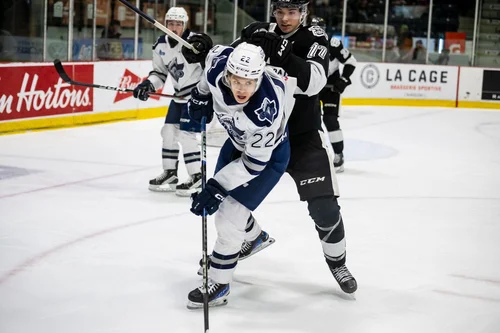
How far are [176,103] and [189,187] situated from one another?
571 millimetres

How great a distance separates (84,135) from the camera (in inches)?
312

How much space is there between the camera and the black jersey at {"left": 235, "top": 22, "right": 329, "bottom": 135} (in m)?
3.29

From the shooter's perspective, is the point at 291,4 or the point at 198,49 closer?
the point at 291,4

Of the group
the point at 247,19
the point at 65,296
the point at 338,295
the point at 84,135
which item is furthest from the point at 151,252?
the point at 247,19

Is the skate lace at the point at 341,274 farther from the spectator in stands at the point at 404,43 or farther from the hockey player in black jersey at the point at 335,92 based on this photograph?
the spectator in stands at the point at 404,43

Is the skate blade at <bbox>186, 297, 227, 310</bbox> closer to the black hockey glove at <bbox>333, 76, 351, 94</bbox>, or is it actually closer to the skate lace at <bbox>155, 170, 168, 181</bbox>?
the skate lace at <bbox>155, 170, 168, 181</bbox>

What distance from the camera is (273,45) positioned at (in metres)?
3.18

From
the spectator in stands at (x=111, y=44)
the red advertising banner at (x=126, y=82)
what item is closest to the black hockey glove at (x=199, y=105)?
the red advertising banner at (x=126, y=82)

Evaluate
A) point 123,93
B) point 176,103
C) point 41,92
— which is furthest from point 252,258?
point 123,93

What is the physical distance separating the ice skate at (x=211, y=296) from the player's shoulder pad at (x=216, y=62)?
787 millimetres

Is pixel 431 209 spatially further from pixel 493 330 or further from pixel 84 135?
pixel 84 135

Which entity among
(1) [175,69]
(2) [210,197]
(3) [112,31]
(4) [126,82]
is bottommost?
(2) [210,197]

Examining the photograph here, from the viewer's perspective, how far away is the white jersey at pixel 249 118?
2.93m

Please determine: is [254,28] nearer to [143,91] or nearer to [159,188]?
[143,91]
